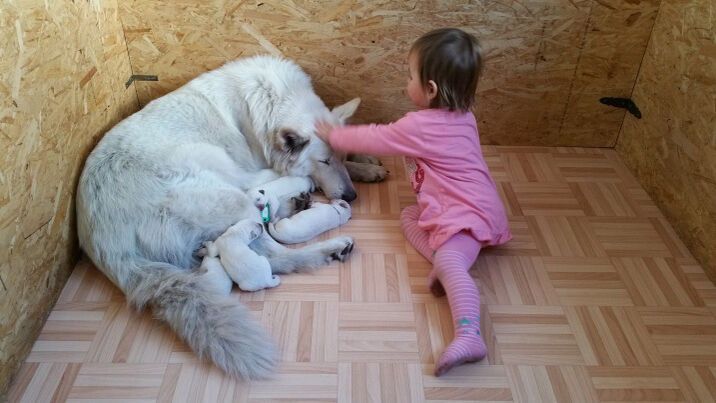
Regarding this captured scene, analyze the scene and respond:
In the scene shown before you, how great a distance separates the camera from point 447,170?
2234mm

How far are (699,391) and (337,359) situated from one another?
4.18 feet

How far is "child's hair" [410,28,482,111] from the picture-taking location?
2.02 meters

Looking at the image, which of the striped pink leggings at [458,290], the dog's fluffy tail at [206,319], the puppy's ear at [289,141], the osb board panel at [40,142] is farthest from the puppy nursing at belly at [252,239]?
the osb board panel at [40,142]

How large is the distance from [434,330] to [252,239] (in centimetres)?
84

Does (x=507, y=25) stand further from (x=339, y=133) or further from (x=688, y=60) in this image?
(x=339, y=133)

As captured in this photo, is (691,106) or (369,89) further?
(369,89)

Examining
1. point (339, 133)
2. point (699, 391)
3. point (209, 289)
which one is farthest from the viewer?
point (339, 133)

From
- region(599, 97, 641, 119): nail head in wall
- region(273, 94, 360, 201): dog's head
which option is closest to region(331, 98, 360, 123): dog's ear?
region(273, 94, 360, 201): dog's head

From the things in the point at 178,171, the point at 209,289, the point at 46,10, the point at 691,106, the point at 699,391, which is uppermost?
the point at 46,10

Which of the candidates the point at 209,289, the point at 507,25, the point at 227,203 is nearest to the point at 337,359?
the point at 209,289

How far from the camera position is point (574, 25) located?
2758mm

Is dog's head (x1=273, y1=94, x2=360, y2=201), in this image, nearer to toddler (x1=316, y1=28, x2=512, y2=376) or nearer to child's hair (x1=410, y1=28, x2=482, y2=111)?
toddler (x1=316, y1=28, x2=512, y2=376)

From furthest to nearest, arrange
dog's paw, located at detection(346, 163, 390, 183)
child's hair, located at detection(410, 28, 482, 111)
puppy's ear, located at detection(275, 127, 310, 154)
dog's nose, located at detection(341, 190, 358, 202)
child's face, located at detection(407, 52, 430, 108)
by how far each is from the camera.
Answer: dog's paw, located at detection(346, 163, 390, 183), dog's nose, located at detection(341, 190, 358, 202), puppy's ear, located at detection(275, 127, 310, 154), child's face, located at detection(407, 52, 430, 108), child's hair, located at detection(410, 28, 482, 111)

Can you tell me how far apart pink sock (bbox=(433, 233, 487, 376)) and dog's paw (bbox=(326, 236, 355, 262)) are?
0.41 m
